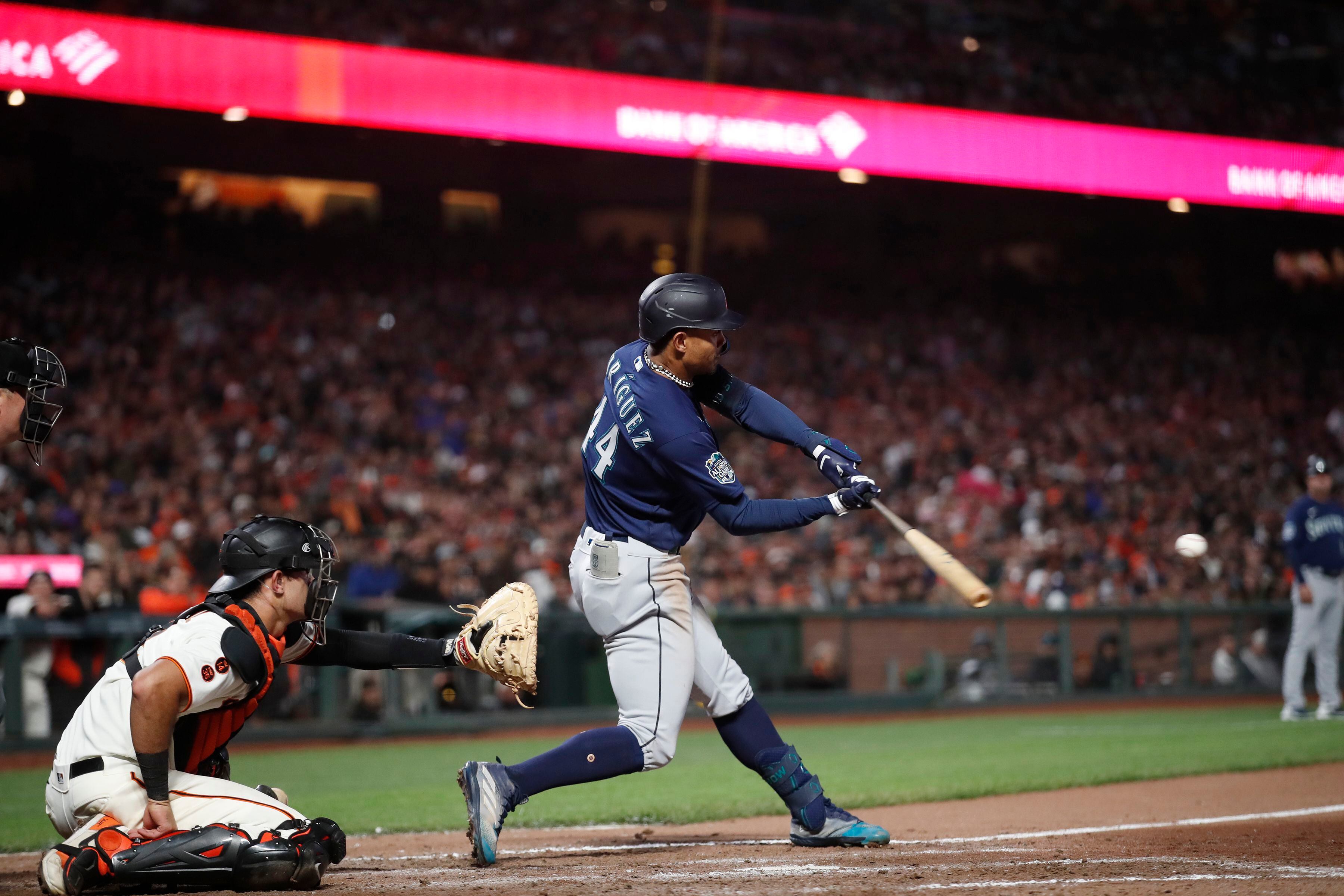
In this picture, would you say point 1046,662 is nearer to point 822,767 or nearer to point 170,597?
point 822,767

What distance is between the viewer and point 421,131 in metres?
15.2

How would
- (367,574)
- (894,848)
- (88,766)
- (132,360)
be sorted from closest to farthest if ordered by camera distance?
(88,766)
(894,848)
(367,574)
(132,360)

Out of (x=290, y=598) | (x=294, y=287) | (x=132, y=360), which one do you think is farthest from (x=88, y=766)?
(x=294, y=287)

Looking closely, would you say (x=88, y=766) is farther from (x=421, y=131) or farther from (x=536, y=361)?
(x=536, y=361)

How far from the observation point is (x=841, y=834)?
14.5ft

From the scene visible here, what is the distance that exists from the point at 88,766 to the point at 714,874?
1736 millimetres

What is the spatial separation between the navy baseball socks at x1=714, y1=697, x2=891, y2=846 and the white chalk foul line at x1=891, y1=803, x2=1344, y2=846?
0.25 metres

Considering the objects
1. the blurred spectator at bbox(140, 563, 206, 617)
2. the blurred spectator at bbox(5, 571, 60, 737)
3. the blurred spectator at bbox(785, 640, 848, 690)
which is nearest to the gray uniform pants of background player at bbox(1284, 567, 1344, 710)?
the blurred spectator at bbox(785, 640, 848, 690)

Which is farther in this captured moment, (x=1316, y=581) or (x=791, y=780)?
(x=1316, y=581)

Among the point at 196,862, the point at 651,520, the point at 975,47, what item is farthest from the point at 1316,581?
the point at 975,47

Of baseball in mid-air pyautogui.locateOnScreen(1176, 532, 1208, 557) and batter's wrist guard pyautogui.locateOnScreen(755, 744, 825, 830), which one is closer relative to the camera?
batter's wrist guard pyautogui.locateOnScreen(755, 744, 825, 830)

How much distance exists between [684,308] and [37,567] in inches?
343

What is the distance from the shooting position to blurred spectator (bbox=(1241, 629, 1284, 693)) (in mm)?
13422

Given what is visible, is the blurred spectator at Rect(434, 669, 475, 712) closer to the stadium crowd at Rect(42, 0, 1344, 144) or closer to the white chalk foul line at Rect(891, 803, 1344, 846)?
the white chalk foul line at Rect(891, 803, 1344, 846)
